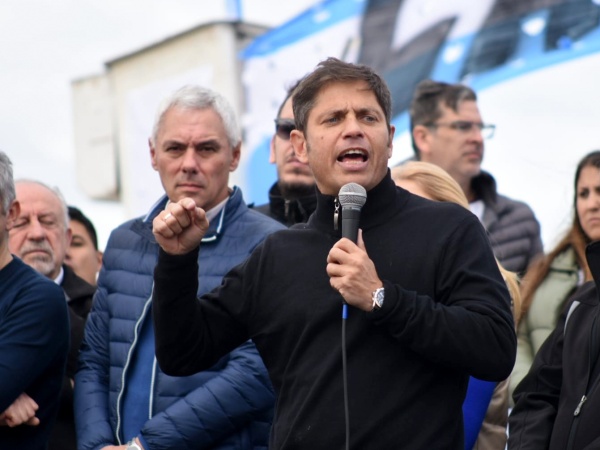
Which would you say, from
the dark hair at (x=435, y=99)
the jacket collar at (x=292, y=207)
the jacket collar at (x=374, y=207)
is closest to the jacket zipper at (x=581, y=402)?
the jacket collar at (x=374, y=207)

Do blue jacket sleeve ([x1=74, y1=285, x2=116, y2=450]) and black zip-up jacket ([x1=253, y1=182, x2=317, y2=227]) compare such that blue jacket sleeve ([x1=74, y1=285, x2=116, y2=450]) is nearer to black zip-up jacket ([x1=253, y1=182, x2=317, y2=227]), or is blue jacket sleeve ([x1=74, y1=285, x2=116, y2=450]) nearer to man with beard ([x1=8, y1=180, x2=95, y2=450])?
man with beard ([x1=8, y1=180, x2=95, y2=450])

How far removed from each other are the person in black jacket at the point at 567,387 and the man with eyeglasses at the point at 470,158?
1526 mm

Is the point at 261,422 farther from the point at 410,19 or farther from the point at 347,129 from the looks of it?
the point at 410,19

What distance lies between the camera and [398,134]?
299 inches

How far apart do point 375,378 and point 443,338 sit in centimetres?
24

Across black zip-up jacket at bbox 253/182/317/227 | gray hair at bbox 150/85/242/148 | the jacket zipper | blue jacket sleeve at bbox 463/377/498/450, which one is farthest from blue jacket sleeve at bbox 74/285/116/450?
the jacket zipper

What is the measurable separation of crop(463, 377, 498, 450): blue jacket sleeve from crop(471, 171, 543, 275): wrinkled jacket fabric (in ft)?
5.18

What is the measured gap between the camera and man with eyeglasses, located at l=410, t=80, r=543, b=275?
575 cm

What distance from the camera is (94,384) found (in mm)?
4430

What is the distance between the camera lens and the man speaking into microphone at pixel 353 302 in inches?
116

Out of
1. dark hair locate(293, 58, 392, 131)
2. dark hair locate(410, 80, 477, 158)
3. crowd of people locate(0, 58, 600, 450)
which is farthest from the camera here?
dark hair locate(410, 80, 477, 158)

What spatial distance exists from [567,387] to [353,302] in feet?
4.46

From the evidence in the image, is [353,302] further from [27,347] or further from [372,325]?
[27,347]

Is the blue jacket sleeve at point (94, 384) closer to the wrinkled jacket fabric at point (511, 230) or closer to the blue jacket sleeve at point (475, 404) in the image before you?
the blue jacket sleeve at point (475, 404)
